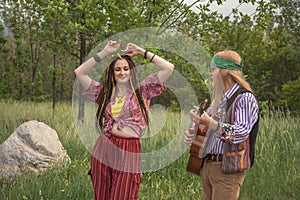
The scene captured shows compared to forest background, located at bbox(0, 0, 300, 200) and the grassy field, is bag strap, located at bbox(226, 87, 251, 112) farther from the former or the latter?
the grassy field

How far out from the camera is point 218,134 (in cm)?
265

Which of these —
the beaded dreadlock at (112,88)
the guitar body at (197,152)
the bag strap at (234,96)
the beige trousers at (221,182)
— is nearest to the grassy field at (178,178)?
the beaded dreadlock at (112,88)

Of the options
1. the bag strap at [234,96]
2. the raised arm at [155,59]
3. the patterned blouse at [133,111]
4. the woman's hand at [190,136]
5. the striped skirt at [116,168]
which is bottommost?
the striped skirt at [116,168]

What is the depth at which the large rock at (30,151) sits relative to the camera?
5098 mm

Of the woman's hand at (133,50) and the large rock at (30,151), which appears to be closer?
the woman's hand at (133,50)

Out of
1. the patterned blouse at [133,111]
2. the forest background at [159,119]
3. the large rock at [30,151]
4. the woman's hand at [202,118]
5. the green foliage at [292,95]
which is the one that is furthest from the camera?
the green foliage at [292,95]

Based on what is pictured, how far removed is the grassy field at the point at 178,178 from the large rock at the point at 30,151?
0.61 ft

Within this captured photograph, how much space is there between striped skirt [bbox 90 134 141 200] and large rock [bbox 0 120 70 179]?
2.18 metres

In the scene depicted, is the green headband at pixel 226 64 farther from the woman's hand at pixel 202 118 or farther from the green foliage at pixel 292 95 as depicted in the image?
the green foliage at pixel 292 95

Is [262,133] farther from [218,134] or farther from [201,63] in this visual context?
[218,134]

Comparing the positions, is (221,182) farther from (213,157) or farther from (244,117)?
(244,117)

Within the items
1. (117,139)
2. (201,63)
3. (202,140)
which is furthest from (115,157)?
(201,63)

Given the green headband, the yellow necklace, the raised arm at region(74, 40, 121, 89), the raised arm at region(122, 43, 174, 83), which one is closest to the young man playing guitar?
the green headband

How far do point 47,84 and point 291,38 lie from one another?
31.7ft
